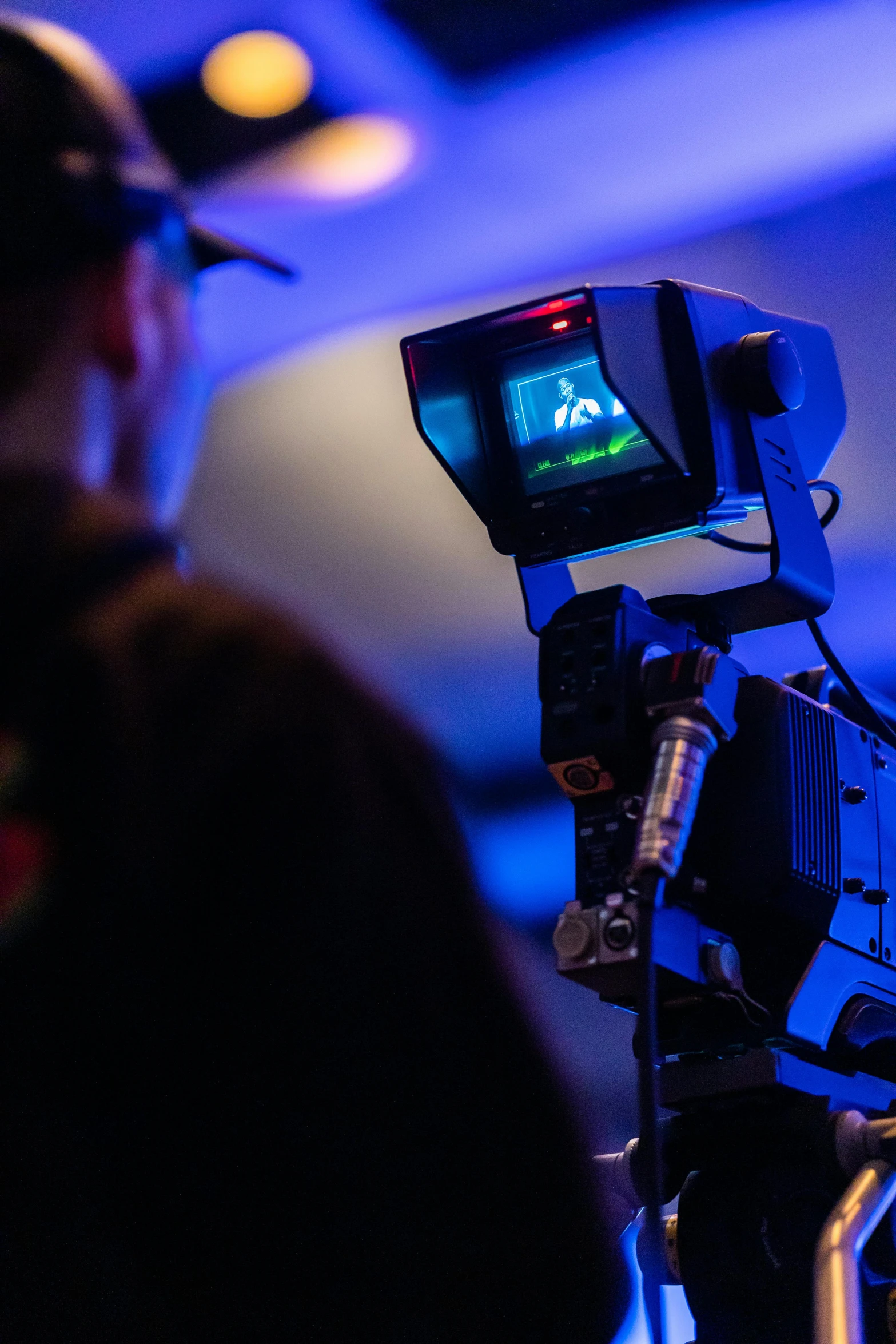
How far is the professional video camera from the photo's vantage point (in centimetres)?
84

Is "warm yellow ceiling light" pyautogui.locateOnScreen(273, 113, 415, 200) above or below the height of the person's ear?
above

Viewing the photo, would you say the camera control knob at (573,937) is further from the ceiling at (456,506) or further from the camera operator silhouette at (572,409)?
the ceiling at (456,506)

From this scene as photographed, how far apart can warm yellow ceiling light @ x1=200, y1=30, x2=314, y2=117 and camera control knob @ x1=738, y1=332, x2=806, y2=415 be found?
Answer: 1313 mm

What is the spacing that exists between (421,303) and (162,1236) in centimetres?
224

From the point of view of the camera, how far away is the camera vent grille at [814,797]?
902 millimetres

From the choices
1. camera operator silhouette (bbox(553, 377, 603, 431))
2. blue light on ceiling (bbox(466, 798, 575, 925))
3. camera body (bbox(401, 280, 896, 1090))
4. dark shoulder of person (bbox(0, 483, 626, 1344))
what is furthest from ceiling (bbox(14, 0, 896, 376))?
blue light on ceiling (bbox(466, 798, 575, 925))

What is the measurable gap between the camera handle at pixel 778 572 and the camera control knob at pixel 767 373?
2 centimetres

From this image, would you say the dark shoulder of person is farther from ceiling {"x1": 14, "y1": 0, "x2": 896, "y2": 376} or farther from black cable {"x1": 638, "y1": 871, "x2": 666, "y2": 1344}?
ceiling {"x1": 14, "y1": 0, "x2": 896, "y2": 376}

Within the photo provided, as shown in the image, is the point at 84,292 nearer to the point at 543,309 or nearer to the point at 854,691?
→ the point at 543,309

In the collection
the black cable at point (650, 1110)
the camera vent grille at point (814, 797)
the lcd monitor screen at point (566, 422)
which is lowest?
the black cable at point (650, 1110)

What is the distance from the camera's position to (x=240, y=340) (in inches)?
107

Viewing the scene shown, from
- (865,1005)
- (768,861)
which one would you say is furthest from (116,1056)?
(865,1005)

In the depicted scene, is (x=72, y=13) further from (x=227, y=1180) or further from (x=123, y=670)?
(x=227, y=1180)

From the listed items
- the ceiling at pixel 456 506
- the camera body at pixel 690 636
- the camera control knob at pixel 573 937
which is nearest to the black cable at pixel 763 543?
the camera body at pixel 690 636
